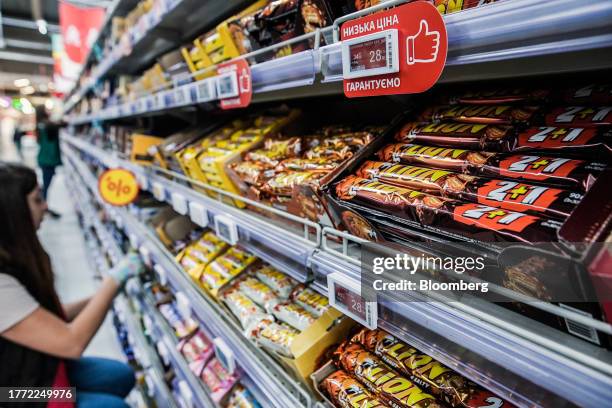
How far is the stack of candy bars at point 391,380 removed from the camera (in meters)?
0.64

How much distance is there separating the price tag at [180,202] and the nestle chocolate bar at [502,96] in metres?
1.00

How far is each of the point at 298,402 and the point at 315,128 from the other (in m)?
0.93

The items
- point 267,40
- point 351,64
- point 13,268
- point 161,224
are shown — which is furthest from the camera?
point 161,224

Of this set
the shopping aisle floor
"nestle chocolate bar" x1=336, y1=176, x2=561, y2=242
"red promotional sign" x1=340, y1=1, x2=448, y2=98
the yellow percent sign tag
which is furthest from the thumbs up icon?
the shopping aisle floor

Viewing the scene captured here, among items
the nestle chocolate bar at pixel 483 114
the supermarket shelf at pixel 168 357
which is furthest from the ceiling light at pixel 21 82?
the nestle chocolate bar at pixel 483 114

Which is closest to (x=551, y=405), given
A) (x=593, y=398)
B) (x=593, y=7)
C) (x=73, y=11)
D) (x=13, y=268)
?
(x=593, y=398)

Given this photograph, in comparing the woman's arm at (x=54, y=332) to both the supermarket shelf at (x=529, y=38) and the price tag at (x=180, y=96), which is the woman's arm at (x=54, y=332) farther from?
the supermarket shelf at (x=529, y=38)

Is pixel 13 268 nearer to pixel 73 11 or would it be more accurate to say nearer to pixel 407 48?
pixel 407 48

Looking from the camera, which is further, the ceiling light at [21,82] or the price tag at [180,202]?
the ceiling light at [21,82]

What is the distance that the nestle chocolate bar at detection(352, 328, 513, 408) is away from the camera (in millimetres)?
613

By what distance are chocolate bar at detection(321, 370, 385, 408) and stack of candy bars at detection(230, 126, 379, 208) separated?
0.41 m

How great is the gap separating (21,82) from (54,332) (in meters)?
25.5

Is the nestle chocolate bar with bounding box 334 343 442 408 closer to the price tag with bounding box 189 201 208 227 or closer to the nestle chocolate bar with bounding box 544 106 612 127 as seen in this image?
the nestle chocolate bar with bounding box 544 106 612 127

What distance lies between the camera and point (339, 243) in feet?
2.64
